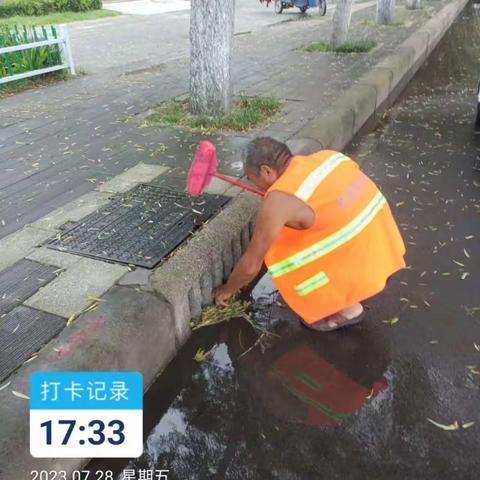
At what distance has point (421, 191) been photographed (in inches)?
188

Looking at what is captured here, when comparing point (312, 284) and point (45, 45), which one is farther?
point (45, 45)

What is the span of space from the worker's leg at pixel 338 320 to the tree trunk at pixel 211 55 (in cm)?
343

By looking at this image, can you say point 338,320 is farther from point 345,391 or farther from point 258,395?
point 258,395

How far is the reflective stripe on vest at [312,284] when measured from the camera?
2755mm

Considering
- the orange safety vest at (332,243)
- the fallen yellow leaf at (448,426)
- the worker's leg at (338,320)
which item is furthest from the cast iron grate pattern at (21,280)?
the fallen yellow leaf at (448,426)

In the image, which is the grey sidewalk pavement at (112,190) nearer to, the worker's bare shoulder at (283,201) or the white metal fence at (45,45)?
the white metal fence at (45,45)

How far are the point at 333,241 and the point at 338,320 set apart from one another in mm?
604

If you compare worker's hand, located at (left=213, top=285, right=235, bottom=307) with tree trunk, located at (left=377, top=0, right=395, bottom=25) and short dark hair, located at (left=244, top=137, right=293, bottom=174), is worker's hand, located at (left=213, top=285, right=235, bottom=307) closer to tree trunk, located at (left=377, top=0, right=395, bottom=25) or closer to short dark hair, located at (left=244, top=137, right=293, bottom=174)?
short dark hair, located at (left=244, top=137, right=293, bottom=174)

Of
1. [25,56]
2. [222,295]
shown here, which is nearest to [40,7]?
[25,56]

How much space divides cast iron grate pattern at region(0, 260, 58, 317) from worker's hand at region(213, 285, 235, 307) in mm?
991

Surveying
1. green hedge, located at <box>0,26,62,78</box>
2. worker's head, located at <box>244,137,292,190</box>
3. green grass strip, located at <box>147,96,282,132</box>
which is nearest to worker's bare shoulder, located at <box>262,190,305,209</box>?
worker's head, located at <box>244,137,292,190</box>

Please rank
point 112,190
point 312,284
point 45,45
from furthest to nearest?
point 45,45 < point 112,190 < point 312,284

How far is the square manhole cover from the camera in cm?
312
